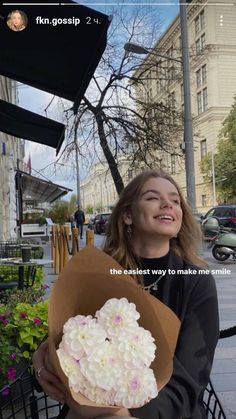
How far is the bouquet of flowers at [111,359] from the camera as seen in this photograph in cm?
100

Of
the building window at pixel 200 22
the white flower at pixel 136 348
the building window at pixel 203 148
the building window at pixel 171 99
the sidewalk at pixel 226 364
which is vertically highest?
the building window at pixel 200 22

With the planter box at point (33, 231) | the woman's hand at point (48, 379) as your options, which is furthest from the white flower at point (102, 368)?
the planter box at point (33, 231)

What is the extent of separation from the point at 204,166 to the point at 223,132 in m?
0.23

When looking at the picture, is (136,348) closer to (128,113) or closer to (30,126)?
(128,113)

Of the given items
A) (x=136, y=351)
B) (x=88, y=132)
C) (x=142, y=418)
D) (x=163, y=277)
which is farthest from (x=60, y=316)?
(x=88, y=132)

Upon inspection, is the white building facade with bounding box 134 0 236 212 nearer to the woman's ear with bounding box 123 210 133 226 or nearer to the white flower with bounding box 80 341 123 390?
the woman's ear with bounding box 123 210 133 226

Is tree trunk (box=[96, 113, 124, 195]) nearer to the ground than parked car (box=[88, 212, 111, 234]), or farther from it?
farther from it

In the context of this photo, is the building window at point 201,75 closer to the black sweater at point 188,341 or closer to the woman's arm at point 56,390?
the black sweater at point 188,341

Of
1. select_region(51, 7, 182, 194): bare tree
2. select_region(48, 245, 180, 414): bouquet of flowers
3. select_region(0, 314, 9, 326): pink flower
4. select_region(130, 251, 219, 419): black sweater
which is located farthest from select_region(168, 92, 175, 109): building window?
select_region(48, 245, 180, 414): bouquet of flowers

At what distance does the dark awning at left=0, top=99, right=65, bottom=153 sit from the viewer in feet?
15.3

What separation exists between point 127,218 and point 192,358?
1.78 ft

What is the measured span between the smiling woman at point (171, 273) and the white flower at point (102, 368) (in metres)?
0.18

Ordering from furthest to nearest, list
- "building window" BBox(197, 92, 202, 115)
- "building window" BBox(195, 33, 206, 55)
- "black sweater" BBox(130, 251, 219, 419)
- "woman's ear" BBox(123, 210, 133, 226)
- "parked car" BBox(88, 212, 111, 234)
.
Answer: "building window" BBox(197, 92, 202, 115) < "building window" BBox(195, 33, 206, 55) < "parked car" BBox(88, 212, 111, 234) < "woman's ear" BBox(123, 210, 133, 226) < "black sweater" BBox(130, 251, 219, 419)

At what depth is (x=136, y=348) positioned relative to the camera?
104 cm
